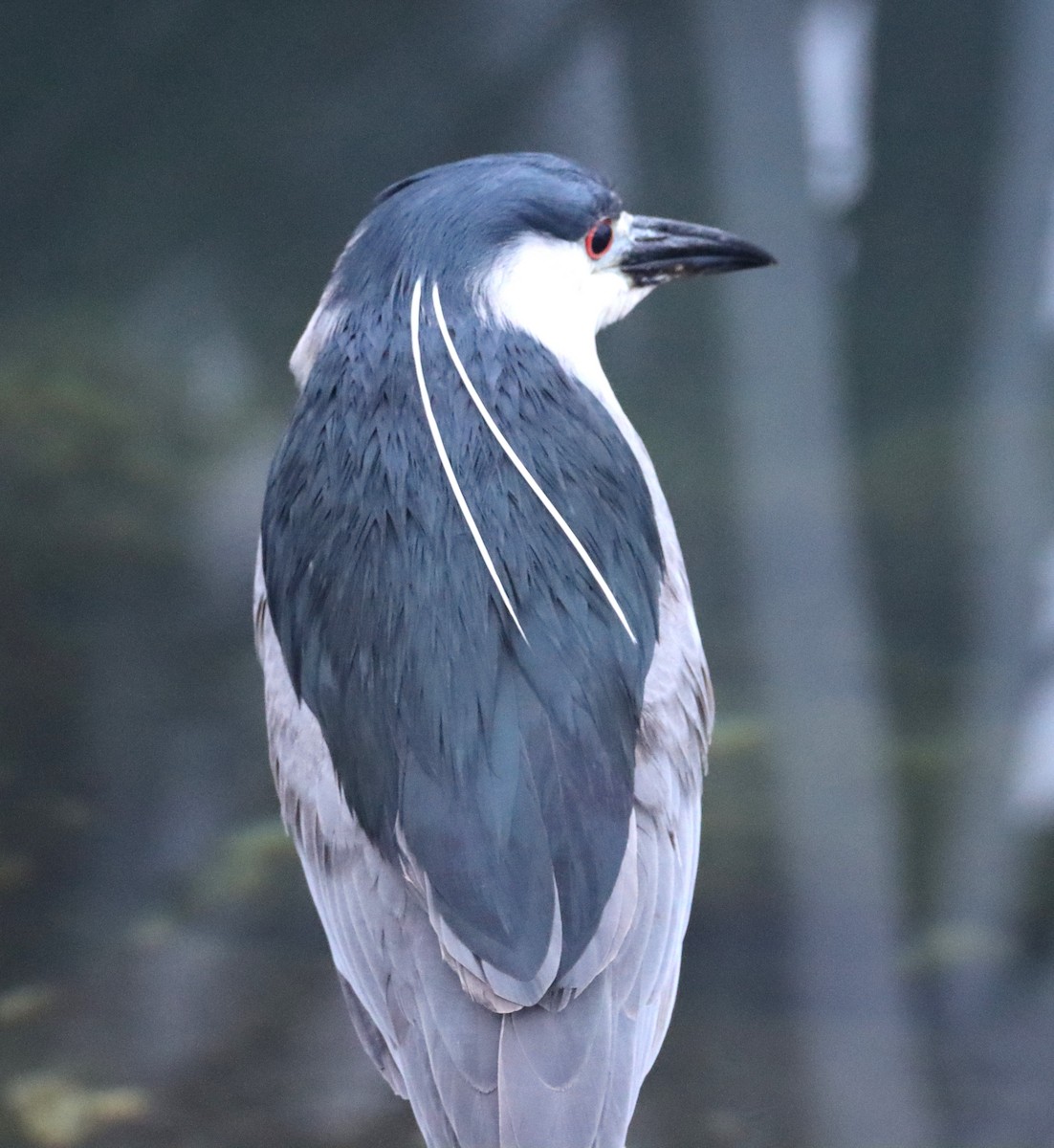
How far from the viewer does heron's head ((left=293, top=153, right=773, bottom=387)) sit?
3.16 ft

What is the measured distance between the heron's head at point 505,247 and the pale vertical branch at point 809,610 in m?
0.82

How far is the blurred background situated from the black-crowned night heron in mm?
596

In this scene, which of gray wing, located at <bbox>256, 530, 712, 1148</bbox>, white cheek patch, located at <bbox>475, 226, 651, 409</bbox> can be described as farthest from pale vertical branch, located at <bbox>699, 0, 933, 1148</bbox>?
white cheek patch, located at <bbox>475, 226, 651, 409</bbox>

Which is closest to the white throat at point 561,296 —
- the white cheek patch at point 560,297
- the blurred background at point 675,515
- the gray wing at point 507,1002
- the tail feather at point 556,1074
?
the white cheek patch at point 560,297

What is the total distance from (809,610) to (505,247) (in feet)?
3.86

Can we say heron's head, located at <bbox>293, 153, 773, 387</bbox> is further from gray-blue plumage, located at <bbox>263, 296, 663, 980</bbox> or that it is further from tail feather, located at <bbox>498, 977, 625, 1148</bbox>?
tail feather, located at <bbox>498, 977, 625, 1148</bbox>

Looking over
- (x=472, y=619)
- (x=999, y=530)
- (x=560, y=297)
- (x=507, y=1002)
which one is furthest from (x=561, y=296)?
(x=999, y=530)

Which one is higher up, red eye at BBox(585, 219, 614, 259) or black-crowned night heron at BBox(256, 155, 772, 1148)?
red eye at BBox(585, 219, 614, 259)

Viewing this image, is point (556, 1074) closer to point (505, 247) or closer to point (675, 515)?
point (505, 247)

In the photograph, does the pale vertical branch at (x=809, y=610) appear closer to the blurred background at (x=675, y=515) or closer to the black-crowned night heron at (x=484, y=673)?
the blurred background at (x=675, y=515)

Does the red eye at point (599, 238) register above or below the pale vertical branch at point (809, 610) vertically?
above

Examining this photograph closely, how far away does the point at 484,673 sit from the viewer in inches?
33.5

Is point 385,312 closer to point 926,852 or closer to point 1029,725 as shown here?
point 926,852

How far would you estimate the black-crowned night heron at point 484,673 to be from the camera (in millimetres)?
808
